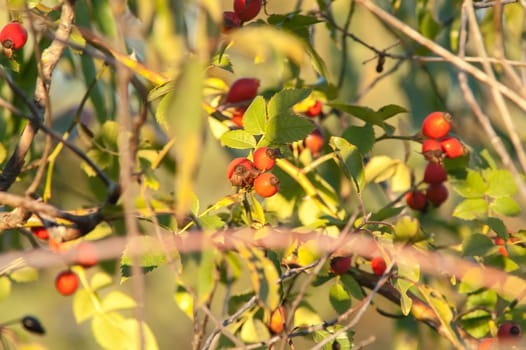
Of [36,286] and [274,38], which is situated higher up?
[274,38]

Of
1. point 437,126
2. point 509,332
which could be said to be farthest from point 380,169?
point 509,332

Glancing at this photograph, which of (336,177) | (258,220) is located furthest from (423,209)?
(258,220)

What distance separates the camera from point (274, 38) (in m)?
0.63

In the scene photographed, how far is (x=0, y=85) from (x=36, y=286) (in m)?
1.19

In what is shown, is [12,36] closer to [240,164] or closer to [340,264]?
[240,164]

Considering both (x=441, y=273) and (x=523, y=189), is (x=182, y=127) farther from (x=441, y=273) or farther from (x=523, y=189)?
(x=441, y=273)

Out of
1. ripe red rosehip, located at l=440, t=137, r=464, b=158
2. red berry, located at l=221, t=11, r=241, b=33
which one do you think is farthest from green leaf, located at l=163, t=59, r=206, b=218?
ripe red rosehip, located at l=440, t=137, r=464, b=158

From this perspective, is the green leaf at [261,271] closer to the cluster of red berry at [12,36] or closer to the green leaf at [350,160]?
the green leaf at [350,160]

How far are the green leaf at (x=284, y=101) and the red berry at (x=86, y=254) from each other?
39cm

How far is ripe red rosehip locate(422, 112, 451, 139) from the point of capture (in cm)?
134

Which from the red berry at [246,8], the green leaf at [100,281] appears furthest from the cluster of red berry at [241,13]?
the green leaf at [100,281]

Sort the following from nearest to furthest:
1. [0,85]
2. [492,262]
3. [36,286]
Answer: [492,262] → [0,85] → [36,286]

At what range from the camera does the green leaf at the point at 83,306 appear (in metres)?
1.26

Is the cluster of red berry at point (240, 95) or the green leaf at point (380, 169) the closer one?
the cluster of red berry at point (240, 95)
